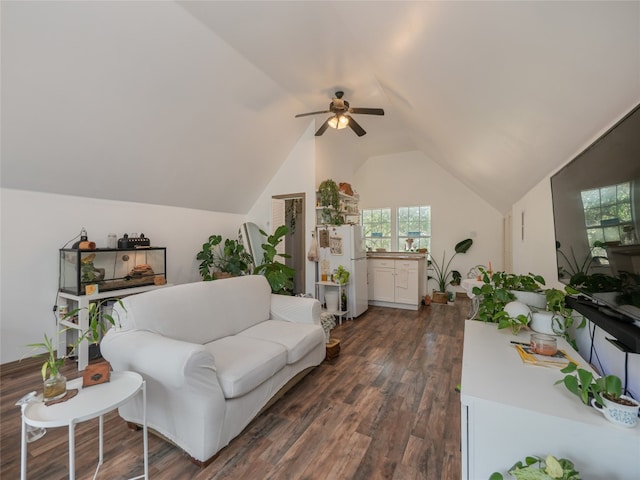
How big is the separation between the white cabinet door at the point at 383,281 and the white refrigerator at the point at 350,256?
0.56 metres

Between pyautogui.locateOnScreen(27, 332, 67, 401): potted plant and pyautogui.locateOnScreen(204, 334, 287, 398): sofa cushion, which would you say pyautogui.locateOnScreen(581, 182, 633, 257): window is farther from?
pyautogui.locateOnScreen(27, 332, 67, 401): potted plant

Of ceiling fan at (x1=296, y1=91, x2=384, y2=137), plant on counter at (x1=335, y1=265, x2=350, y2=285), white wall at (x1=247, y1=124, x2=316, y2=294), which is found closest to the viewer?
ceiling fan at (x1=296, y1=91, x2=384, y2=137)

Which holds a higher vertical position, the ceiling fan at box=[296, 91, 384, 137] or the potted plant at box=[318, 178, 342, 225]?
the ceiling fan at box=[296, 91, 384, 137]

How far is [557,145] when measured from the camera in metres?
1.67

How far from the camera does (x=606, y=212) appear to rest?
3.37ft

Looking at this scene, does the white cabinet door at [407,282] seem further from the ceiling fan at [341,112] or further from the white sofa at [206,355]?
the white sofa at [206,355]

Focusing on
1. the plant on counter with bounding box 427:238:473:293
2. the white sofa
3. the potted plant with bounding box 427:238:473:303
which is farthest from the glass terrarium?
the plant on counter with bounding box 427:238:473:293

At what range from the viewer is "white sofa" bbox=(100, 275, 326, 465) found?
1.54 meters

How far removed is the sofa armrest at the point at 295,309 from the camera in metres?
2.71

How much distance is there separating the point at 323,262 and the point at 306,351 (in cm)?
234

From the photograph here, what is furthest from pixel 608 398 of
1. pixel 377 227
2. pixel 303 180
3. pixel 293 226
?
pixel 377 227

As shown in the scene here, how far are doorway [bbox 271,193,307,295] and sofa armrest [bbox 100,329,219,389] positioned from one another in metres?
3.30

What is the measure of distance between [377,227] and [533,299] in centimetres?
502

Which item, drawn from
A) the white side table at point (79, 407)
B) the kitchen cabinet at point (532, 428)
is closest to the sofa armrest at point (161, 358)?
the white side table at point (79, 407)
